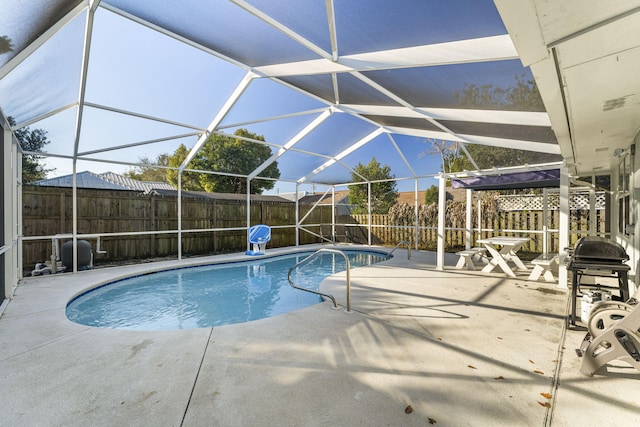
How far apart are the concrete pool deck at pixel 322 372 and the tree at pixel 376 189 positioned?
27.6ft

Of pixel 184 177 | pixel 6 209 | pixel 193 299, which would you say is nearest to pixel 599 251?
pixel 193 299

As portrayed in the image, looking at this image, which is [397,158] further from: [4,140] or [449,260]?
[4,140]

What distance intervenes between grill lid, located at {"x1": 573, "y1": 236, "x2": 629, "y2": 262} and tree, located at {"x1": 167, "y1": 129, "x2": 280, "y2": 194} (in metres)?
6.56

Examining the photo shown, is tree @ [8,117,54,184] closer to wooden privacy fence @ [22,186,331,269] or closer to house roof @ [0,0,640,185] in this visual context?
house roof @ [0,0,640,185]

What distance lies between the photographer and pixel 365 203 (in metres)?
13.7

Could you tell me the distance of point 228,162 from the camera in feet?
39.5

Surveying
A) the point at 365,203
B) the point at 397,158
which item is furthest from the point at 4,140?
the point at 365,203

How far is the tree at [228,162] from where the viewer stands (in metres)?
10.5

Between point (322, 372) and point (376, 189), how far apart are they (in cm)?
1104

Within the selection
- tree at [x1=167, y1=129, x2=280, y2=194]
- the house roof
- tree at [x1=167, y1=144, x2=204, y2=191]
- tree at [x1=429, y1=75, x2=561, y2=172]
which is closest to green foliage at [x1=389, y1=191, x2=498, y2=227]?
tree at [x1=429, y1=75, x2=561, y2=172]

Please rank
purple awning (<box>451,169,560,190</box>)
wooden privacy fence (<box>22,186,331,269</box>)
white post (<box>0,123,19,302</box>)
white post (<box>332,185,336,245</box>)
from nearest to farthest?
white post (<box>0,123,19,302</box>) < purple awning (<box>451,169,560,190</box>) < wooden privacy fence (<box>22,186,331,269</box>) < white post (<box>332,185,336,245</box>)

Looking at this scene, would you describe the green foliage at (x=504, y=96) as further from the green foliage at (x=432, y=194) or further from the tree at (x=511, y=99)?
the green foliage at (x=432, y=194)

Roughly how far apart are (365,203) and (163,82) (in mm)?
9941

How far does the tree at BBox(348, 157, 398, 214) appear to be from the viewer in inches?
468
